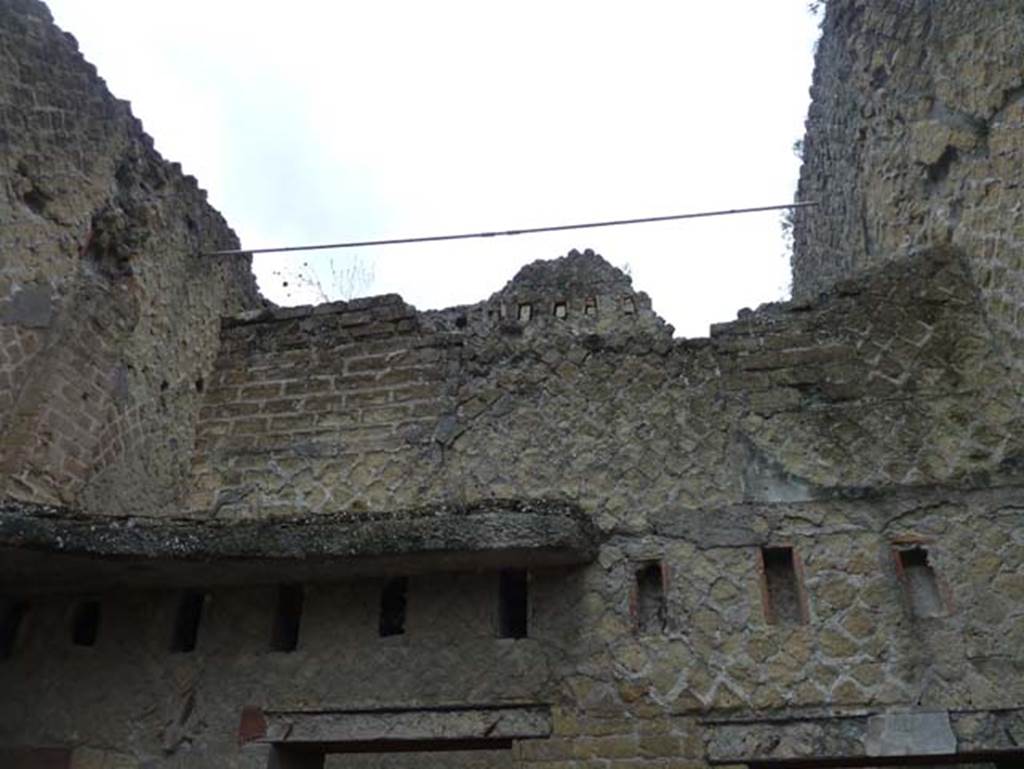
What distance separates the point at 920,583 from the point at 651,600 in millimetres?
1132

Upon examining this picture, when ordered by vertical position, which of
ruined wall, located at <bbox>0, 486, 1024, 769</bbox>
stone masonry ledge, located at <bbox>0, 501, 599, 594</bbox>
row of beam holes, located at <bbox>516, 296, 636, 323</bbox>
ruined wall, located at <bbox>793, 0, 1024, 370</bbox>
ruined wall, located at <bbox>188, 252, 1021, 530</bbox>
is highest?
row of beam holes, located at <bbox>516, 296, 636, 323</bbox>

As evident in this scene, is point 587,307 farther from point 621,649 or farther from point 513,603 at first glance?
point 621,649

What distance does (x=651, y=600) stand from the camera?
4.27m

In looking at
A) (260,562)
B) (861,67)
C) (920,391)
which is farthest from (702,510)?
(861,67)

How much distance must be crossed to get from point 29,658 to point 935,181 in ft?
16.8

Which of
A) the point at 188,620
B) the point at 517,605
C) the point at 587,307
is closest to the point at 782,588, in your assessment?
the point at 517,605

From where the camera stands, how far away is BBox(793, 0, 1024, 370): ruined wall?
4375 mm

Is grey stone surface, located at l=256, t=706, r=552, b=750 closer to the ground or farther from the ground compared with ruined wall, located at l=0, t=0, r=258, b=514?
closer to the ground

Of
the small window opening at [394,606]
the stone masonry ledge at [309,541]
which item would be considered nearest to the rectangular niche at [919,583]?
the stone masonry ledge at [309,541]

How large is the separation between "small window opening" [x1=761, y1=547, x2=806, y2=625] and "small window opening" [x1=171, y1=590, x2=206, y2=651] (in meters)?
2.66

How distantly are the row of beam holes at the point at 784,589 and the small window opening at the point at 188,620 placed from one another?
212 centimetres

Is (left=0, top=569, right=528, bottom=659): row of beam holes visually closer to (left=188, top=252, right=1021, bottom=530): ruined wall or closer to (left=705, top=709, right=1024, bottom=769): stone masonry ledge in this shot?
(left=188, top=252, right=1021, bottom=530): ruined wall

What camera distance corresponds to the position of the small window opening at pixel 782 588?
409 cm

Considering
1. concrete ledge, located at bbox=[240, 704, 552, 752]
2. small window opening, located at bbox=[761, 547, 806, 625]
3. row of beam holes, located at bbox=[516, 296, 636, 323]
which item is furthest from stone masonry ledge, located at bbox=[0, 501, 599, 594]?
row of beam holes, located at bbox=[516, 296, 636, 323]
